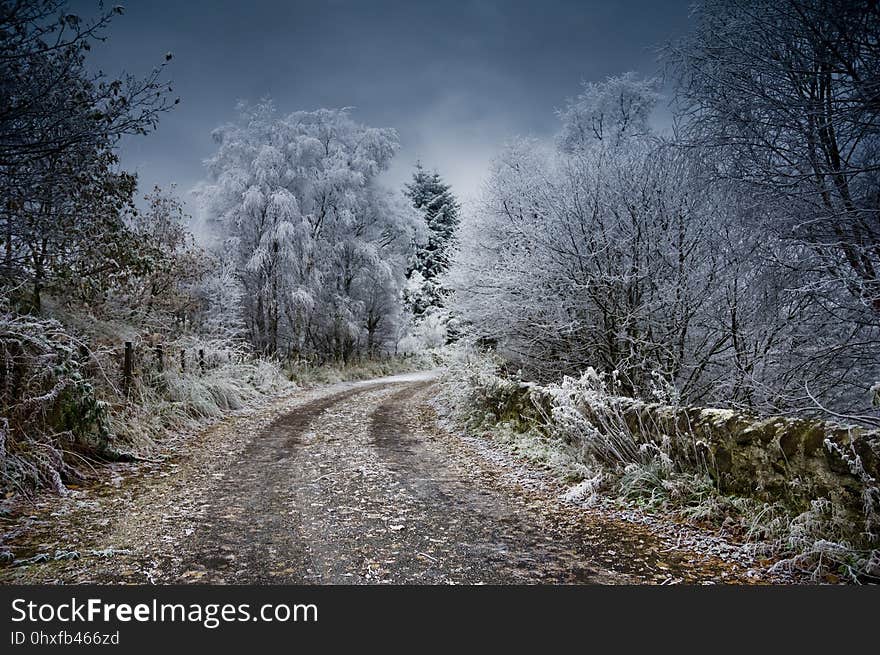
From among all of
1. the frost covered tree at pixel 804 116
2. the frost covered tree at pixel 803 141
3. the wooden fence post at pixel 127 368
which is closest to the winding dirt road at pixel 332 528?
the wooden fence post at pixel 127 368

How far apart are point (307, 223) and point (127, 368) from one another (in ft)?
32.6

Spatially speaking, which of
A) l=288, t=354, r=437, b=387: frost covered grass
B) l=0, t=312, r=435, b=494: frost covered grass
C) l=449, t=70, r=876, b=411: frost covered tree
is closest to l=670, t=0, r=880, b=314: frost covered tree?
l=449, t=70, r=876, b=411: frost covered tree

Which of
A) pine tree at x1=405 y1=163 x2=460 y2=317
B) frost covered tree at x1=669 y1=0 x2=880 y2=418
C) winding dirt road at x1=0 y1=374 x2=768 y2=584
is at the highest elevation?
pine tree at x1=405 y1=163 x2=460 y2=317

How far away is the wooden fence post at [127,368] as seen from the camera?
775cm

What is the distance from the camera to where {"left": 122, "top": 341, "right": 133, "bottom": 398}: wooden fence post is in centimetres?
775

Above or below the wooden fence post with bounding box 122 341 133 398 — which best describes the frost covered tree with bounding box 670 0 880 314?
above

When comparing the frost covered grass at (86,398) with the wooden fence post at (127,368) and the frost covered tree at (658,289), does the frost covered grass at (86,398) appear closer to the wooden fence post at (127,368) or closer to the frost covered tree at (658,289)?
the wooden fence post at (127,368)

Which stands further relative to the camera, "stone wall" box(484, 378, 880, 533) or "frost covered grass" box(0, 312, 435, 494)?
A: "frost covered grass" box(0, 312, 435, 494)

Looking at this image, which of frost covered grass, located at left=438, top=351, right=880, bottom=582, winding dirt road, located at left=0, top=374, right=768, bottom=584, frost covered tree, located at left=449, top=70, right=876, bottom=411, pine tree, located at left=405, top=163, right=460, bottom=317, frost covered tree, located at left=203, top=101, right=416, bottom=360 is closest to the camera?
frost covered grass, located at left=438, top=351, right=880, bottom=582

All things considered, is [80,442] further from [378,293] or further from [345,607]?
[378,293]

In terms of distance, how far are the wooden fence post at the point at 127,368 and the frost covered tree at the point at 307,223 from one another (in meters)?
8.33

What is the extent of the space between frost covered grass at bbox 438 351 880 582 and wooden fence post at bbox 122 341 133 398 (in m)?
5.92

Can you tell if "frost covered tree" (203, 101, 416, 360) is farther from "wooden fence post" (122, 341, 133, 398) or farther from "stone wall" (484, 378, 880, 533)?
"stone wall" (484, 378, 880, 533)

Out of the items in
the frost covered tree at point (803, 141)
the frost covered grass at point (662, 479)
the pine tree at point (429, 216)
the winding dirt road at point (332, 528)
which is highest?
the pine tree at point (429, 216)
